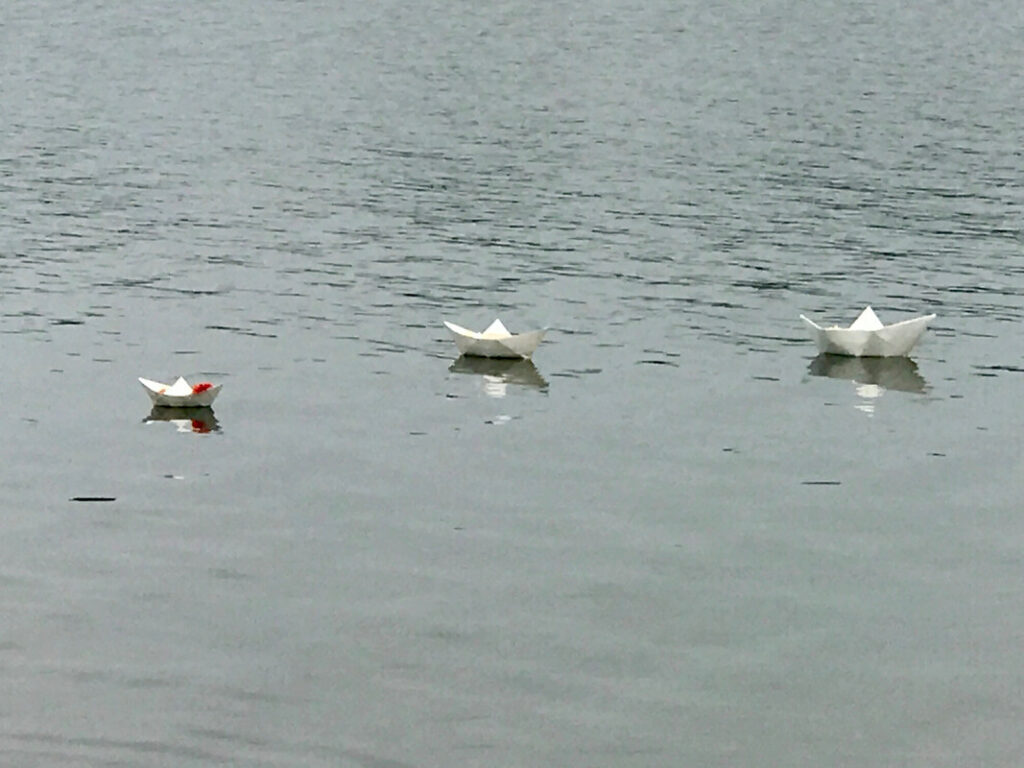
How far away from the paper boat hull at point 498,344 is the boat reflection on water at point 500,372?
212 millimetres

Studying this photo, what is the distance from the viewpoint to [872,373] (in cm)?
5284

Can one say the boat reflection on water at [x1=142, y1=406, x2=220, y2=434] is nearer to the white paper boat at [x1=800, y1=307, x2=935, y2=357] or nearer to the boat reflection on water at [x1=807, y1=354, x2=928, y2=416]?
the boat reflection on water at [x1=807, y1=354, x2=928, y2=416]

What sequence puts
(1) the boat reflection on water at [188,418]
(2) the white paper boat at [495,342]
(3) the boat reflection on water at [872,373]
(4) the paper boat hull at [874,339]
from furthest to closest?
(4) the paper boat hull at [874,339], (2) the white paper boat at [495,342], (3) the boat reflection on water at [872,373], (1) the boat reflection on water at [188,418]

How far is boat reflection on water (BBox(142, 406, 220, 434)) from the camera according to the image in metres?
45.2

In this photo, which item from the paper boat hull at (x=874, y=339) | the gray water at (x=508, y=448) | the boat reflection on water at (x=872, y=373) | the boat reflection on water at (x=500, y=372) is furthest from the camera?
the paper boat hull at (x=874, y=339)

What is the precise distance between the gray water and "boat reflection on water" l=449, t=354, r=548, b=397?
0.21 meters

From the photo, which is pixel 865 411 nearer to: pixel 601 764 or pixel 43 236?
pixel 601 764

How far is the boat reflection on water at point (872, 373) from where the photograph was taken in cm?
5112

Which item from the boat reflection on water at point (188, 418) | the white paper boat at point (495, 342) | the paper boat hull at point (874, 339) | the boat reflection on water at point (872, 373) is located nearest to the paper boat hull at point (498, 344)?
the white paper boat at point (495, 342)

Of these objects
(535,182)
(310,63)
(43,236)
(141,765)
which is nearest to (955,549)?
(141,765)

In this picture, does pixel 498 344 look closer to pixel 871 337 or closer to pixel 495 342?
pixel 495 342

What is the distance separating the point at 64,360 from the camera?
51.5m

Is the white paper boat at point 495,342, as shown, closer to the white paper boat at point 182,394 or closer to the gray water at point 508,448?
the gray water at point 508,448

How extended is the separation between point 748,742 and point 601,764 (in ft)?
7.54
